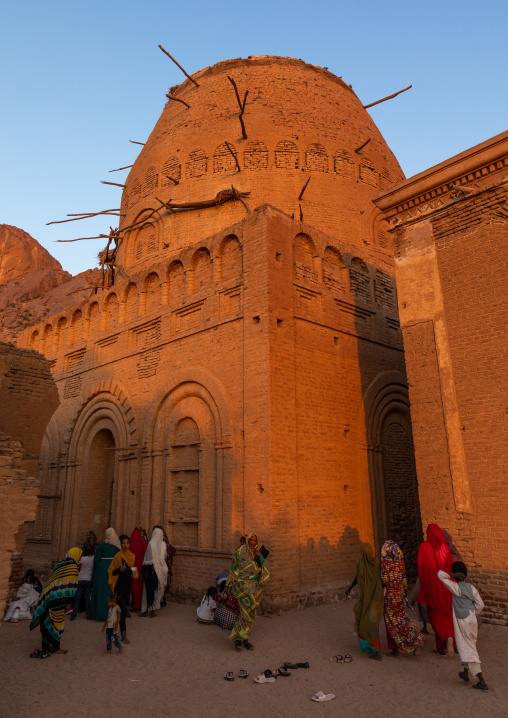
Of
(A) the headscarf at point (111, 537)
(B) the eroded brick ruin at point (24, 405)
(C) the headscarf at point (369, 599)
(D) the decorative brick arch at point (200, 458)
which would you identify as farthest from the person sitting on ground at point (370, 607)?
(B) the eroded brick ruin at point (24, 405)

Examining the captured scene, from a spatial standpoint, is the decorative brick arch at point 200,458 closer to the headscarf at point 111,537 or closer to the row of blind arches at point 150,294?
the headscarf at point 111,537

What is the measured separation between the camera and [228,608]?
7.75 metres

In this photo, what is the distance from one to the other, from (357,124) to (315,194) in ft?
14.4

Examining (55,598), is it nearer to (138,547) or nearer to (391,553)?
(138,547)

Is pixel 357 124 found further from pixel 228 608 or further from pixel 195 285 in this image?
pixel 228 608

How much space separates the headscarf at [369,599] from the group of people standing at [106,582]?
10.1 ft

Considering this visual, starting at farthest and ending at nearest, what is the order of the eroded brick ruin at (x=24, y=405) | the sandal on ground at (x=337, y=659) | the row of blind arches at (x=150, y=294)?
1. the row of blind arches at (x=150, y=294)
2. the eroded brick ruin at (x=24, y=405)
3. the sandal on ground at (x=337, y=659)

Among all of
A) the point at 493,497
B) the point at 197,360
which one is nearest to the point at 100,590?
the point at 197,360

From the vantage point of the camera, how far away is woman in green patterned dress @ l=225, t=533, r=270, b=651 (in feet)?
22.1

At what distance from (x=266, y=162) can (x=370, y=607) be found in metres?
13.0

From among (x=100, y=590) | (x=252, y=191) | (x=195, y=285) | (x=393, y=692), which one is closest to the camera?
(x=393, y=692)

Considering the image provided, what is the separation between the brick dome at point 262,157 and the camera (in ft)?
49.5

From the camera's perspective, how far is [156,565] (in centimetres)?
887

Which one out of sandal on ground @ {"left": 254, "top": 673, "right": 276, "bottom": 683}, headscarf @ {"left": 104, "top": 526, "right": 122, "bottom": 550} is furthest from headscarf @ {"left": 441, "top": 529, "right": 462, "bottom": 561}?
headscarf @ {"left": 104, "top": 526, "right": 122, "bottom": 550}
